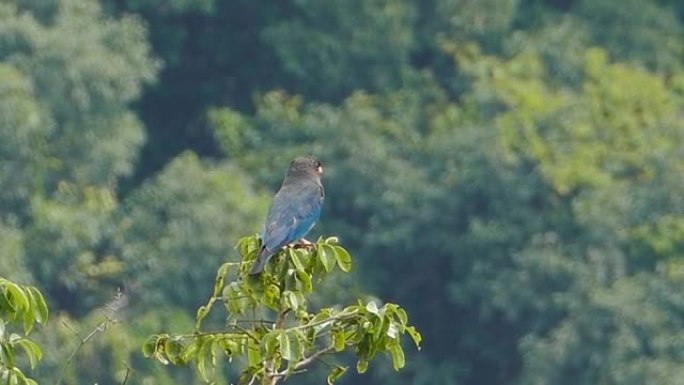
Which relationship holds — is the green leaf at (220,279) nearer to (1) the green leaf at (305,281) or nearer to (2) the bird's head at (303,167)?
(1) the green leaf at (305,281)

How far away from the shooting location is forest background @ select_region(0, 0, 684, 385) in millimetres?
26875

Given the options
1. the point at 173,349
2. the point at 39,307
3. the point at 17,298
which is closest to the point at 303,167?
the point at 173,349

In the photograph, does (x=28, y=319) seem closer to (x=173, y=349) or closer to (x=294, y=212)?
(x=173, y=349)

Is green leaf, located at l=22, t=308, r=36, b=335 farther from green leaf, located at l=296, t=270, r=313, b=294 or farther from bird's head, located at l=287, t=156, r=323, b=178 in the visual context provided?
bird's head, located at l=287, t=156, r=323, b=178

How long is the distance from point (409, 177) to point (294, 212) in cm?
2071

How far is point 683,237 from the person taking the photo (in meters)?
27.8

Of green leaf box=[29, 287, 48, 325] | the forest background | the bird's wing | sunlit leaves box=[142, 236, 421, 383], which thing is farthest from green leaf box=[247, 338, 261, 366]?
the forest background

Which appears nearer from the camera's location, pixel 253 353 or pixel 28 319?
pixel 28 319

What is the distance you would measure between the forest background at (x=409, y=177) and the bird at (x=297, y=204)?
13.1 m

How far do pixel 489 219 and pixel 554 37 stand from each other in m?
3.68

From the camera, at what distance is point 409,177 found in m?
30.6

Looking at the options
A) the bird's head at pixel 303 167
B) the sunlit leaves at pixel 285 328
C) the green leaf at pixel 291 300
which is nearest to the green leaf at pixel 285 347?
the sunlit leaves at pixel 285 328

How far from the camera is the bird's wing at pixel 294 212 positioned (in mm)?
9133

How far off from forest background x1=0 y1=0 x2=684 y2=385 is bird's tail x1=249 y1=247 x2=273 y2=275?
15489 mm
